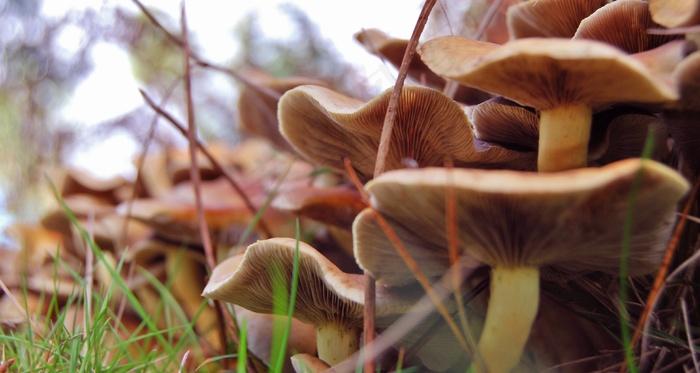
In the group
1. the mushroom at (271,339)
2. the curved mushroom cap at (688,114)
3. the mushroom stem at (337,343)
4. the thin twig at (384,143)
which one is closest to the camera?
the curved mushroom cap at (688,114)

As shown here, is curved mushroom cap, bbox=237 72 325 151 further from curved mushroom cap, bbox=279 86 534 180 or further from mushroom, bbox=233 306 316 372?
mushroom, bbox=233 306 316 372

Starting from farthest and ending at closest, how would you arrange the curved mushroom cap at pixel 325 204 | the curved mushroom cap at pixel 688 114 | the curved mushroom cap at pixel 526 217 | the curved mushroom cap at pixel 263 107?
the curved mushroom cap at pixel 263 107
the curved mushroom cap at pixel 325 204
the curved mushroom cap at pixel 688 114
the curved mushroom cap at pixel 526 217

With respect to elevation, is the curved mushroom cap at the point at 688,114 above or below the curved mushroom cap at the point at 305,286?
above

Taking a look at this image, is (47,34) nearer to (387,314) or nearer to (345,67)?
(345,67)

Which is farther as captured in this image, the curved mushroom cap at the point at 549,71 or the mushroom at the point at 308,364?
the mushroom at the point at 308,364

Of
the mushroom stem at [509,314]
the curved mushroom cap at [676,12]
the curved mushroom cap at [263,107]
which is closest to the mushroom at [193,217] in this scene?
A: the curved mushroom cap at [263,107]

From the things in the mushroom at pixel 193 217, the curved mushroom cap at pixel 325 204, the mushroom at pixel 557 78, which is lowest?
the mushroom at pixel 193 217

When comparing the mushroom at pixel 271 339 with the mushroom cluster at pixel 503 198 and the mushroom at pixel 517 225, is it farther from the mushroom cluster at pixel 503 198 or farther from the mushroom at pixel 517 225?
the mushroom at pixel 517 225

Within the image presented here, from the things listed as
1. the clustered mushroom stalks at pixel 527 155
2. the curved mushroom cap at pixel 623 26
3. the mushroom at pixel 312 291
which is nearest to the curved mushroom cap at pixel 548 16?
the clustered mushroom stalks at pixel 527 155
